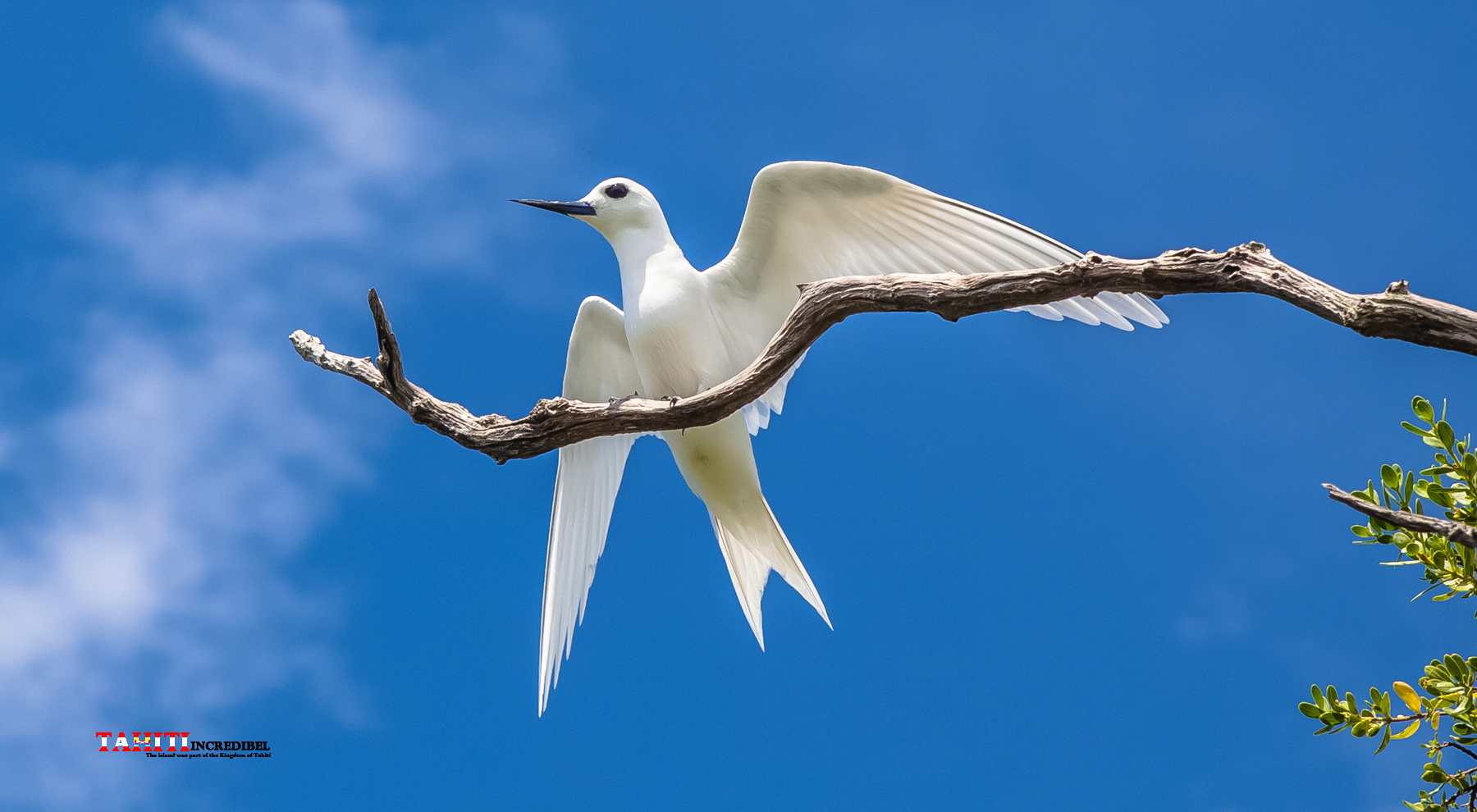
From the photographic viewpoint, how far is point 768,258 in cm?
491

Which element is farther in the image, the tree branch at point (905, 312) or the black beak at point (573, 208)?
the black beak at point (573, 208)

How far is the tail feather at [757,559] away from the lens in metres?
5.16

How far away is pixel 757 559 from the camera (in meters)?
5.32

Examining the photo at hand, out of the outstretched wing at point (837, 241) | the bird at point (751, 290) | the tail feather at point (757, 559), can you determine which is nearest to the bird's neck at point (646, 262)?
the bird at point (751, 290)

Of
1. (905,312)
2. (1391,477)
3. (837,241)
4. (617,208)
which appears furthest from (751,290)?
(1391,477)

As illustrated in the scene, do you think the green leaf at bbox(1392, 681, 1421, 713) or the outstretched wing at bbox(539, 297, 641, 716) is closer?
the green leaf at bbox(1392, 681, 1421, 713)

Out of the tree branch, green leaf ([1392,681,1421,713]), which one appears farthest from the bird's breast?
green leaf ([1392,681,1421,713])

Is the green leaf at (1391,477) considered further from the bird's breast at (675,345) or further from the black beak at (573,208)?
the black beak at (573,208)

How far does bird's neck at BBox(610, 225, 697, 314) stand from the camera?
190 inches

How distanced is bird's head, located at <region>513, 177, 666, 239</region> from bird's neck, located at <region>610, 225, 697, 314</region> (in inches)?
1.3

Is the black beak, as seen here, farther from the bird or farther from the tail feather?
the tail feather

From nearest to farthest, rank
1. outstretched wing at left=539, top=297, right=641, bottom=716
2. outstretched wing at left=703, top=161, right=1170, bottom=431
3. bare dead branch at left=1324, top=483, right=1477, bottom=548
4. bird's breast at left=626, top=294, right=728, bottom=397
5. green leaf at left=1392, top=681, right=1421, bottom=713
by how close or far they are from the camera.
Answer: bare dead branch at left=1324, top=483, right=1477, bottom=548 → green leaf at left=1392, top=681, right=1421, bottom=713 → outstretched wing at left=703, top=161, right=1170, bottom=431 → bird's breast at left=626, top=294, right=728, bottom=397 → outstretched wing at left=539, top=297, right=641, bottom=716

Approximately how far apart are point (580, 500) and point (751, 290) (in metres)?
1.66

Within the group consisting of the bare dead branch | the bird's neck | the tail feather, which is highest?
the bird's neck
